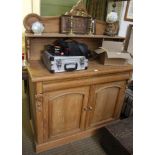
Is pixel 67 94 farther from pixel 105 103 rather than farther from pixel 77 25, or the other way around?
pixel 77 25

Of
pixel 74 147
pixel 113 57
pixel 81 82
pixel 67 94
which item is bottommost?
pixel 74 147

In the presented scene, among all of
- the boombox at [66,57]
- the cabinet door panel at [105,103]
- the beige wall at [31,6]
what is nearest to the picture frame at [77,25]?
the boombox at [66,57]

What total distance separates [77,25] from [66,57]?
0.48 m

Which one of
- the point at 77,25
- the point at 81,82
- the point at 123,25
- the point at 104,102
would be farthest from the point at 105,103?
the point at 123,25

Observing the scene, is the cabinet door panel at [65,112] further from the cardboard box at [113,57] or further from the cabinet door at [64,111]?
the cardboard box at [113,57]

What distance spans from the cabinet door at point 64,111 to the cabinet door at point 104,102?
88 millimetres

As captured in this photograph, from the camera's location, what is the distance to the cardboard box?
150 cm

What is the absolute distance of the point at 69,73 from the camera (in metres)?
1.30

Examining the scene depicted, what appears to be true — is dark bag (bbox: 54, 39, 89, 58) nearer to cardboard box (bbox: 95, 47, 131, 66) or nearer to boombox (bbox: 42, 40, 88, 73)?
boombox (bbox: 42, 40, 88, 73)

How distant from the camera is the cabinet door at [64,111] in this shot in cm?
134
